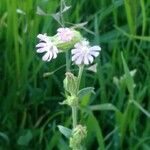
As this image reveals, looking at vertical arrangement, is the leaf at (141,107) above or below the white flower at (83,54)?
below

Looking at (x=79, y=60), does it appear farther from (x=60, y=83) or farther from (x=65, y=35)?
(x=60, y=83)

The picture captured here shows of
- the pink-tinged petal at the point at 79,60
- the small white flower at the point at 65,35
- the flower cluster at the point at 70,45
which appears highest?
the small white flower at the point at 65,35

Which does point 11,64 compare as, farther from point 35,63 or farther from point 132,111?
point 132,111

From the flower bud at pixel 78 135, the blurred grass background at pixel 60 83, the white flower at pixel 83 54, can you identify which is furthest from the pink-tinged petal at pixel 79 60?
the blurred grass background at pixel 60 83

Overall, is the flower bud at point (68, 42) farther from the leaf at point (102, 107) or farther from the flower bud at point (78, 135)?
the leaf at point (102, 107)

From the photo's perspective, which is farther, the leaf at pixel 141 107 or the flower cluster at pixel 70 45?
the leaf at pixel 141 107

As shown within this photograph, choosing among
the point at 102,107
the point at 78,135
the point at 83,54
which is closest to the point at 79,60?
the point at 83,54

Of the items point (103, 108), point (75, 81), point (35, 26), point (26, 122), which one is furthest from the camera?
point (35, 26)

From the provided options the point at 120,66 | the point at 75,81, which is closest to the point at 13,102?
the point at 120,66
